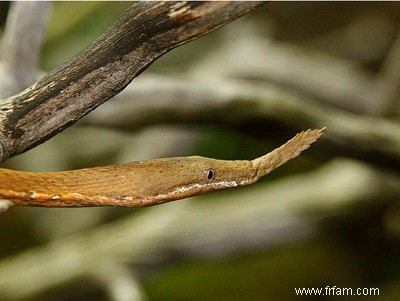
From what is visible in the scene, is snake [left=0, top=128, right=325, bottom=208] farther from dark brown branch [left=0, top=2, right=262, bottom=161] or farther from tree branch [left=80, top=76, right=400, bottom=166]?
tree branch [left=80, top=76, right=400, bottom=166]

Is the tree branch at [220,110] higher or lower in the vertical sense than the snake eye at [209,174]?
higher

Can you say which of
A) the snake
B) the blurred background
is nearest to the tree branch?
the blurred background

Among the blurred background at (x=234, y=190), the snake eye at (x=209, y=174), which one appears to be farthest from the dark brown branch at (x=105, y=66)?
the blurred background at (x=234, y=190)

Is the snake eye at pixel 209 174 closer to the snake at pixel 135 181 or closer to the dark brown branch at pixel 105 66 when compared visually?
the snake at pixel 135 181

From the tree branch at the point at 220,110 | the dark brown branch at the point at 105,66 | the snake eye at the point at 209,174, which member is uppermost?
the tree branch at the point at 220,110

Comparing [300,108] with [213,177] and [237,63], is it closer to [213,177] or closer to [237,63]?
[213,177]

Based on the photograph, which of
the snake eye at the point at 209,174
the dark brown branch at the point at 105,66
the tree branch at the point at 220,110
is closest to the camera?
the dark brown branch at the point at 105,66

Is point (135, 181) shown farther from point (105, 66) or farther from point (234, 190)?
point (234, 190)

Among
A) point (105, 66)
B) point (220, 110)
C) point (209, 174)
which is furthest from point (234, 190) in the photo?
point (105, 66)
